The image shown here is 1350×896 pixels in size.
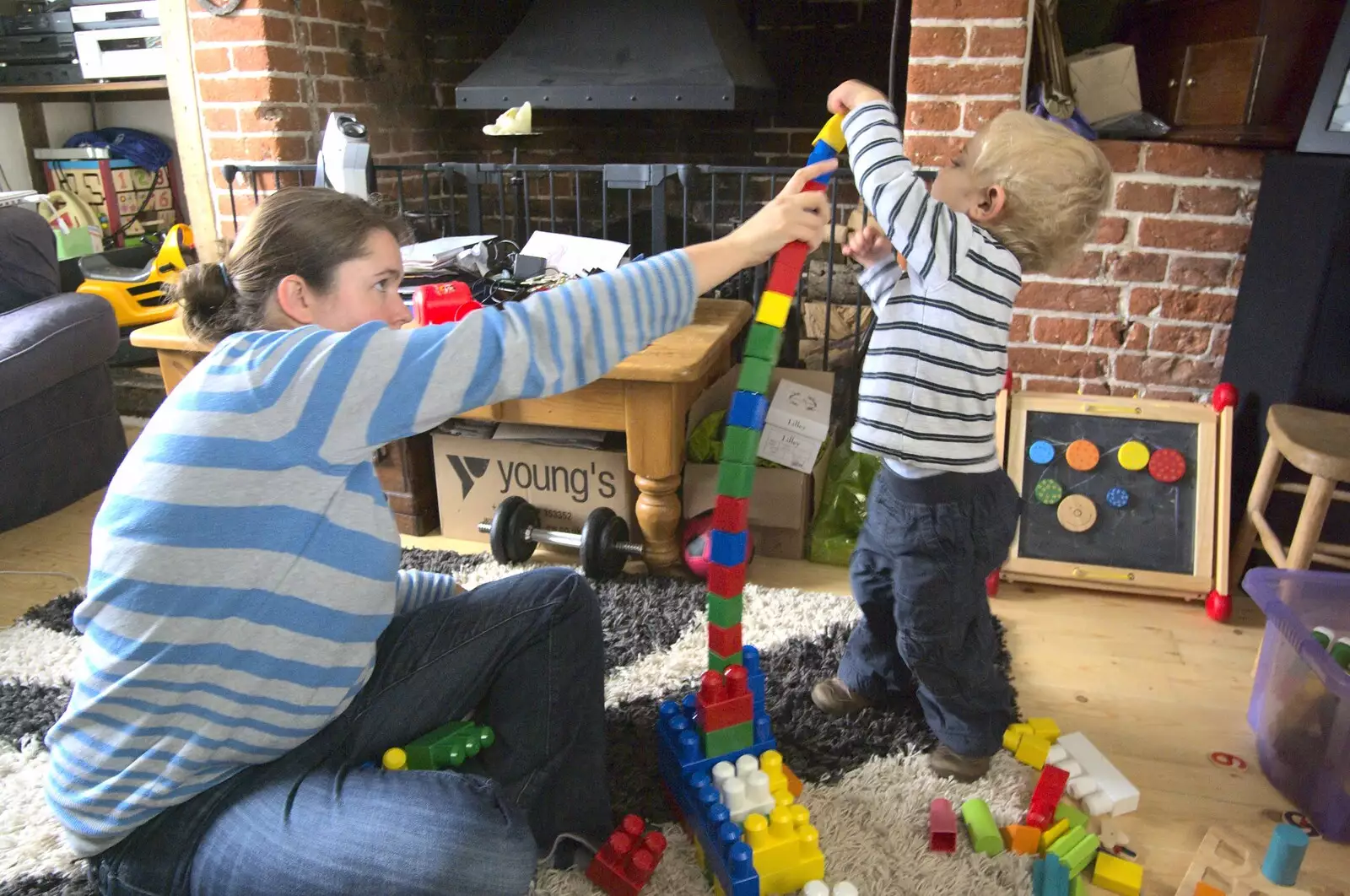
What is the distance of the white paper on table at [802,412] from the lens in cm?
192

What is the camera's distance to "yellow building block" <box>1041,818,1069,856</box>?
122 centimetres

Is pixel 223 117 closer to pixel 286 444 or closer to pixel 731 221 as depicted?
pixel 731 221

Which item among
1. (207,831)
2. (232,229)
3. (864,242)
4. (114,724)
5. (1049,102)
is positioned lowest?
(207,831)

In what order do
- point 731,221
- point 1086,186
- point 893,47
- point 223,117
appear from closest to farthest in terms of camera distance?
point 1086,186
point 893,47
point 223,117
point 731,221

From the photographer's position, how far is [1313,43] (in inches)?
72.6

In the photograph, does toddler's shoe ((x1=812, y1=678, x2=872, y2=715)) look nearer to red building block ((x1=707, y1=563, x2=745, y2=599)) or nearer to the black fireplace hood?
red building block ((x1=707, y1=563, x2=745, y2=599))

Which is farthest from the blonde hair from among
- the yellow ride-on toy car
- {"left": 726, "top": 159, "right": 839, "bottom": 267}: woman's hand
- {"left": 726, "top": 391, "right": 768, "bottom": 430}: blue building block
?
the yellow ride-on toy car

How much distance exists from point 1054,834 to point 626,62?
82.9 inches

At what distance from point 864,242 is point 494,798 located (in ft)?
2.81

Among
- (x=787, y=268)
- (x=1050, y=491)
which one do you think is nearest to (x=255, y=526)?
(x=787, y=268)

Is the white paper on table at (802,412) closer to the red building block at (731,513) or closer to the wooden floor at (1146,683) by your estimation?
the wooden floor at (1146,683)

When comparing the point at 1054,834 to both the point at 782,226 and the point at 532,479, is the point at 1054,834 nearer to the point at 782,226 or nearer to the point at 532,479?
the point at 782,226

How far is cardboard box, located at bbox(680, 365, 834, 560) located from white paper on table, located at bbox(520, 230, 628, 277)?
0.38 metres

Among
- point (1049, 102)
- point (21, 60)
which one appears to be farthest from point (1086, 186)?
point (21, 60)
